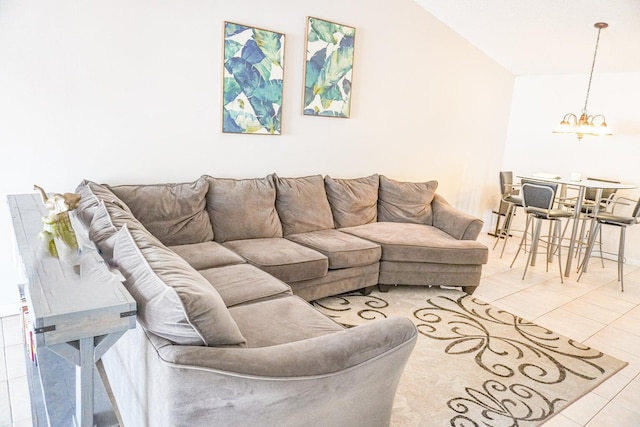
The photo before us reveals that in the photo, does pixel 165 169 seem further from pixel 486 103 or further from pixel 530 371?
pixel 486 103

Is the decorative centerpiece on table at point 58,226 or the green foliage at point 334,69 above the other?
the green foliage at point 334,69

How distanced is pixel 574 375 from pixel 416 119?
298 centimetres

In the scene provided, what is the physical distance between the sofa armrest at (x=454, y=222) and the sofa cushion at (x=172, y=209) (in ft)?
7.36

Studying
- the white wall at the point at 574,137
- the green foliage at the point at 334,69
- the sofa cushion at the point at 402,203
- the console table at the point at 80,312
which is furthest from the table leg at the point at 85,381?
the white wall at the point at 574,137

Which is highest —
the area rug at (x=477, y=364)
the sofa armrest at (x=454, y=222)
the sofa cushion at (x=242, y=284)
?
the sofa armrest at (x=454, y=222)

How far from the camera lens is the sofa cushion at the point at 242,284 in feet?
7.31

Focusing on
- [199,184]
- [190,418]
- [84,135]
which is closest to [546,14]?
[199,184]

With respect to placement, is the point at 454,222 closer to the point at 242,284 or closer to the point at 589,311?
the point at 589,311

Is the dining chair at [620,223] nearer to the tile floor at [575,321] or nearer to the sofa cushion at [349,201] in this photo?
the tile floor at [575,321]

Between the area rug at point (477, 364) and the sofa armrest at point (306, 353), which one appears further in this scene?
the area rug at point (477, 364)

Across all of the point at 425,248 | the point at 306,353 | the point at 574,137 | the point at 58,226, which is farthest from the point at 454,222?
the point at 58,226

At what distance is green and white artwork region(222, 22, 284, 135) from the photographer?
333 centimetres

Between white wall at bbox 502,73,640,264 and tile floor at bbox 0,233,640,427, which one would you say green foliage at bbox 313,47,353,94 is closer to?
tile floor at bbox 0,233,640,427

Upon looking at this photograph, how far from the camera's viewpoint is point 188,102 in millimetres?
3221
